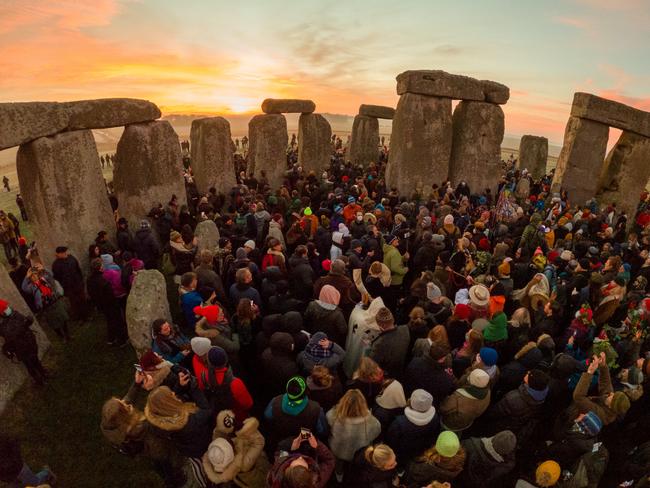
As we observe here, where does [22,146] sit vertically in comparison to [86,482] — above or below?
above

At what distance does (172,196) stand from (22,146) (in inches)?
169

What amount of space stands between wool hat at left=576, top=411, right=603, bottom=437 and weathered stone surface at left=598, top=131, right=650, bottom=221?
16795 millimetres

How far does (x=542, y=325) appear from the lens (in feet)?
19.9

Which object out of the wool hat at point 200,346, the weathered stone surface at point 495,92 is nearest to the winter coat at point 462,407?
the wool hat at point 200,346

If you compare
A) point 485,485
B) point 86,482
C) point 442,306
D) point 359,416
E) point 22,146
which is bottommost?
point 86,482

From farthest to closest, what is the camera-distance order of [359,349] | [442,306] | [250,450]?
[442,306]
[359,349]
[250,450]

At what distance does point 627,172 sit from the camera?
55.2ft

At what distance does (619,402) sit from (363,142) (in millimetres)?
21141

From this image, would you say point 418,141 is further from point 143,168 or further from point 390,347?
point 390,347

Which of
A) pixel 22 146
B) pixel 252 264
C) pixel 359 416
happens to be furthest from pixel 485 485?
pixel 22 146

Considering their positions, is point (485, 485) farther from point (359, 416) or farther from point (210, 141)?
point (210, 141)

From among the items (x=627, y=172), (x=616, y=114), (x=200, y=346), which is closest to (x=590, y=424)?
(x=200, y=346)

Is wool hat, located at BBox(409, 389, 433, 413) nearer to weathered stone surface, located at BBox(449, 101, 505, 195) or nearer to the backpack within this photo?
the backpack

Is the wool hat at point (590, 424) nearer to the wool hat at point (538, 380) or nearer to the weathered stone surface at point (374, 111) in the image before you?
the wool hat at point (538, 380)
